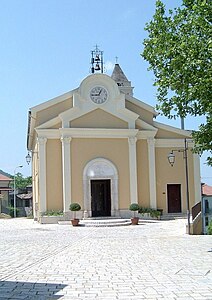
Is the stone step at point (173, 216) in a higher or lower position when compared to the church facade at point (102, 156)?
lower

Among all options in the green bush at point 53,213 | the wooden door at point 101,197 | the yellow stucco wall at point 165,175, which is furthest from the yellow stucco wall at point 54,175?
the yellow stucco wall at point 165,175

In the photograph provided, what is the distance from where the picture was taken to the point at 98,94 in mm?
34938

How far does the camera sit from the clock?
34.8 meters

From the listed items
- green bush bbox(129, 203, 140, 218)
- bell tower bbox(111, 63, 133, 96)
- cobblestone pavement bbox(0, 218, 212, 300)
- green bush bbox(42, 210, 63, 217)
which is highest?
bell tower bbox(111, 63, 133, 96)

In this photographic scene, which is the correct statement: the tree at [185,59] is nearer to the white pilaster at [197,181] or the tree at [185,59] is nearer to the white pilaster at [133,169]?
the white pilaster at [133,169]

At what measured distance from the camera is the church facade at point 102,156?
33.1 meters

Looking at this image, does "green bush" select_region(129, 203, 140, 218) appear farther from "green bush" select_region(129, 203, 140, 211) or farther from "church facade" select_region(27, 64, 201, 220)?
"church facade" select_region(27, 64, 201, 220)

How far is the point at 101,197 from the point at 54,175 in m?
3.97

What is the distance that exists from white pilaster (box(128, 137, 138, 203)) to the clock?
3.60m

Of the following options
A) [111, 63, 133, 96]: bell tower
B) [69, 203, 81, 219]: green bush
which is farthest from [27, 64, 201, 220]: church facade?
[111, 63, 133, 96]: bell tower

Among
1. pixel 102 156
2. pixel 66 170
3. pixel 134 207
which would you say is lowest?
pixel 134 207

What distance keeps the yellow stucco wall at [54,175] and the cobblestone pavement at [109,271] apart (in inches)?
624

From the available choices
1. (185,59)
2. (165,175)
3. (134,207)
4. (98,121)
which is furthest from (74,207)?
(185,59)

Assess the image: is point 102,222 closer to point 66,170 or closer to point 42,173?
point 66,170
